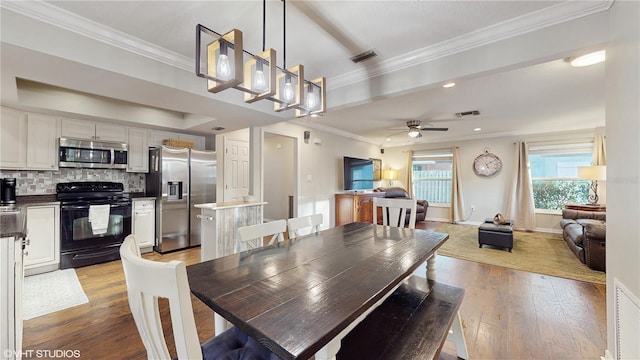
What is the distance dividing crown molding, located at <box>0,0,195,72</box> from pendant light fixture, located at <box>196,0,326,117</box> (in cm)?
98

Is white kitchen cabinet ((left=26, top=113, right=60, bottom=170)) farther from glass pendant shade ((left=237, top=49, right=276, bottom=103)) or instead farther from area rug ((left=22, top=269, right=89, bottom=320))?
glass pendant shade ((left=237, top=49, right=276, bottom=103))

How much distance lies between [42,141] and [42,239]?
128 cm

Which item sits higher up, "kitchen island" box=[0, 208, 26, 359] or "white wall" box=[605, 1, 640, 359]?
"white wall" box=[605, 1, 640, 359]

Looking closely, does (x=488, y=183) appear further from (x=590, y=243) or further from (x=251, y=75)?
(x=251, y=75)

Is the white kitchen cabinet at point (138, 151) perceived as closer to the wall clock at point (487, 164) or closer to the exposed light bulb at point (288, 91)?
the exposed light bulb at point (288, 91)

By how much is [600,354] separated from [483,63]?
223cm

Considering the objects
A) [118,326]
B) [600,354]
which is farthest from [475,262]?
[118,326]

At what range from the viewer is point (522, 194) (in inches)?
227

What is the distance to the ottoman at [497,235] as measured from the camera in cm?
394

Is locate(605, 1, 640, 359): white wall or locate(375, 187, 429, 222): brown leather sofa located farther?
locate(375, 187, 429, 222): brown leather sofa

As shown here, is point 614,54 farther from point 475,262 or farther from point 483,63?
point 475,262

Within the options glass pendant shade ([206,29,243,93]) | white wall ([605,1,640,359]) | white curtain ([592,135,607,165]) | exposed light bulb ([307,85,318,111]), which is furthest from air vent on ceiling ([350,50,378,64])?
white curtain ([592,135,607,165])

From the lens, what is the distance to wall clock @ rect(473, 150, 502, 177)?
20.1 feet

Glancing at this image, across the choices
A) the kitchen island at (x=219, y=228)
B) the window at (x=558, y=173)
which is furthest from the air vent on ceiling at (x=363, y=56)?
the window at (x=558, y=173)
